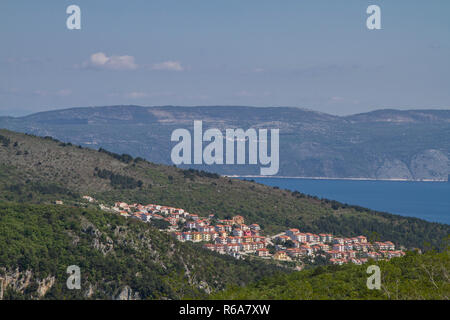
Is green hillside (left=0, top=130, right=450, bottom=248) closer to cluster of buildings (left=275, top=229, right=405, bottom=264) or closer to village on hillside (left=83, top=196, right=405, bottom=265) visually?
cluster of buildings (left=275, top=229, right=405, bottom=264)

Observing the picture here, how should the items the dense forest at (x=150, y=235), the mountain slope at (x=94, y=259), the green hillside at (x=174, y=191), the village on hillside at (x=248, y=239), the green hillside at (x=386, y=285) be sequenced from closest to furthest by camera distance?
the green hillside at (x=386, y=285) < the dense forest at (x=150, y=235) < the mountain slope at (x=94, y=259) < the village on hillside at (x=248, y=239) < the green hillside at (x=174, y=191)

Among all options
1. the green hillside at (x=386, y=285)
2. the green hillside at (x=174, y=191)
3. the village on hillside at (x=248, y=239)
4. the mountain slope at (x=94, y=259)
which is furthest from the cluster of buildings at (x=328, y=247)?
the green hillside at (x=386, y=285)

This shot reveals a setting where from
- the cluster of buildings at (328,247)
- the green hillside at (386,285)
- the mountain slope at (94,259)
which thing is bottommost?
the cluster of buildings at (328,247)

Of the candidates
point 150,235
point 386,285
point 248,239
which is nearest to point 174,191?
point 248,239

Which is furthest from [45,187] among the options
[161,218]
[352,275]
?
[352,275]

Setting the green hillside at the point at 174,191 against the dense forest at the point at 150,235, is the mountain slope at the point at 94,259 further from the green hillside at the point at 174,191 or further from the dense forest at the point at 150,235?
the green hillside at the point at 174,191

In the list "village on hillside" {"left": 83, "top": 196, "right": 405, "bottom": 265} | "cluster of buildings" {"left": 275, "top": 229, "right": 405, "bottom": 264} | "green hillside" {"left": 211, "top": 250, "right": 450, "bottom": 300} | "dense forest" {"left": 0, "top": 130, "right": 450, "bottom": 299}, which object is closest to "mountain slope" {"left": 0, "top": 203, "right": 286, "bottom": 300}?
"dense forest" {"left": 0, "top": 130, "right": 450, "bottom": 299}

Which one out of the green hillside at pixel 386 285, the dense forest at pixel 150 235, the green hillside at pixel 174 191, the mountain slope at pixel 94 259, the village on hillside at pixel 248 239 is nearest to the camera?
the green hillside at pixel 386 285
